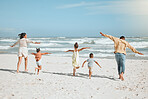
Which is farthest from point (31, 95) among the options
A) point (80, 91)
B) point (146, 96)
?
point (146, 96)

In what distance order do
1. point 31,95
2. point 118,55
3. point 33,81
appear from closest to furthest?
1. point 31,95
2. point 33,81
3. point 118,55

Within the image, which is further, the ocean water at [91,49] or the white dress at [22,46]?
the ocean water at [91,49]

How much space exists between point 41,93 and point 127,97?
7.73 ft

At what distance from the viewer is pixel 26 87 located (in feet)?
16.4

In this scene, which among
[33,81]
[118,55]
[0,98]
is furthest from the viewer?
[118,55]

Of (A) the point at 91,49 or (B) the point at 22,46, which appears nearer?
(B) the point at 22,46

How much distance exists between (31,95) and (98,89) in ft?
6.76

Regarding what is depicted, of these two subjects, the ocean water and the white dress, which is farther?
the ocean water

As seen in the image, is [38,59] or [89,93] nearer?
[89,93]

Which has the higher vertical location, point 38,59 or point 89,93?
point 38,59

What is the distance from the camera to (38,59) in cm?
695

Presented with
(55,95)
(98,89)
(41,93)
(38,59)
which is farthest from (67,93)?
(38,59)

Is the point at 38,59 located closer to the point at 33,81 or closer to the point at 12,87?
the point at 33,81

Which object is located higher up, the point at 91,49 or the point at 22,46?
the point at 22,46
